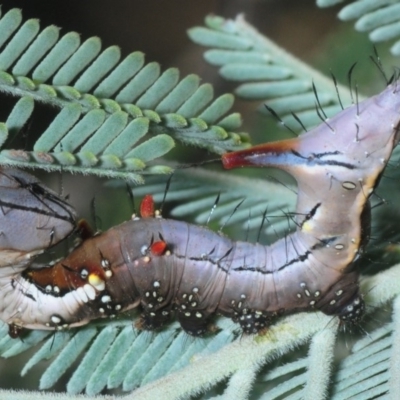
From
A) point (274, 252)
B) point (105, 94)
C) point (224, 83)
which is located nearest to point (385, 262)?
point (274, 252)

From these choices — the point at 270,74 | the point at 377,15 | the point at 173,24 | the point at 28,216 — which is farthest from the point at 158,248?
the point at 173,24

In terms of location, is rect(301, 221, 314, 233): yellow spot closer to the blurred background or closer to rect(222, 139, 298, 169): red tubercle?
rect(222, 139, 298, 169): red tubercle

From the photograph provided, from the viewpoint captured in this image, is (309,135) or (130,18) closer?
(309,135)

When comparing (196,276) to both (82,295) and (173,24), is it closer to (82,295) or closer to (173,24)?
(82,295)

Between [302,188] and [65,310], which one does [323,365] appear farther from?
[65,310]

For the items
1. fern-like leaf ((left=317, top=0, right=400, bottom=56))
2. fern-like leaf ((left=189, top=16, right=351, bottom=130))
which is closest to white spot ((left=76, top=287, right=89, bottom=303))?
fern-like leaf ((left=189, top=16, right=351, bottom=130))

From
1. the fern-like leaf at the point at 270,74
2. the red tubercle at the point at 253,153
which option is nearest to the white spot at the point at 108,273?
the red tubercle at the point at 253,153

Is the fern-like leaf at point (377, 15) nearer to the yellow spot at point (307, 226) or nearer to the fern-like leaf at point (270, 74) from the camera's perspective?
the fern-like leaf at point (270, 74)
